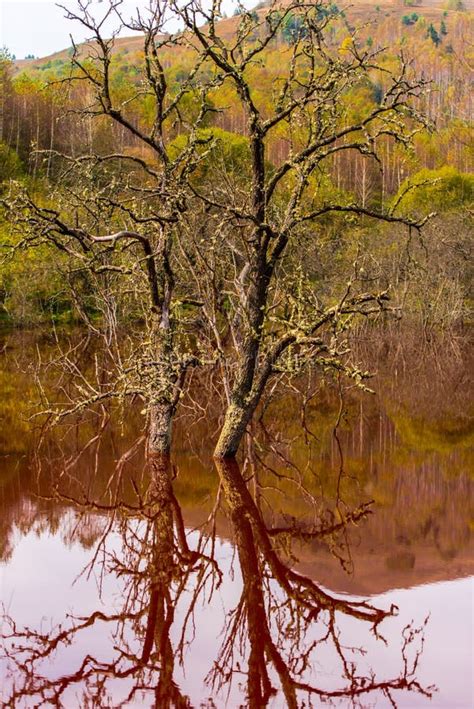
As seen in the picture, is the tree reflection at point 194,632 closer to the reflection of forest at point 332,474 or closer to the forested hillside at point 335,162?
the reflection of forest at point 332,474

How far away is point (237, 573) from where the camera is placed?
324 inches

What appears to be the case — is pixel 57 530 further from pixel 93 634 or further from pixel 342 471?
pixel 342 471

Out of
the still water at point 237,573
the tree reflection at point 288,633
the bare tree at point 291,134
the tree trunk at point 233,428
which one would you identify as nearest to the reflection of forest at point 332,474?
the still water at point 237,573

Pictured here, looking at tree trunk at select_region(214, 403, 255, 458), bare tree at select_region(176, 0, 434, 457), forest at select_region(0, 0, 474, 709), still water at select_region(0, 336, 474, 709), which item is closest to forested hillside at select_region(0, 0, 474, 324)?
bare tree at select_region(176, 0, 434, 457)

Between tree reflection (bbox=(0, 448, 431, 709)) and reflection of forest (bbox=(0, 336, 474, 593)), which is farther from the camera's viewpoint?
reflection of forest (bbox=(0, 336, 474, 593))

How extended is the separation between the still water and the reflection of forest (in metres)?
0.04

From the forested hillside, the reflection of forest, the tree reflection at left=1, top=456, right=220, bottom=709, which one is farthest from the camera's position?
the forested hillside

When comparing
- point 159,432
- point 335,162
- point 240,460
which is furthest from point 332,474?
point 335,162

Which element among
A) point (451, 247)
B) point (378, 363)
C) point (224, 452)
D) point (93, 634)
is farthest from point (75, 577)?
point (451, 247)

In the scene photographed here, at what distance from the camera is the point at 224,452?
13.6m

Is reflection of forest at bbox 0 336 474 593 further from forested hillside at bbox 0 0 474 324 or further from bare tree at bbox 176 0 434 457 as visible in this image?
forested hillside at bbox 0 0 474 324

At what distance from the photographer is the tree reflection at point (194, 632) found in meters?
5.88

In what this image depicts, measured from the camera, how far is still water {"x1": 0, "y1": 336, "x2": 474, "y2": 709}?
19.9ft

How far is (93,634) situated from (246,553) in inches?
91.5
